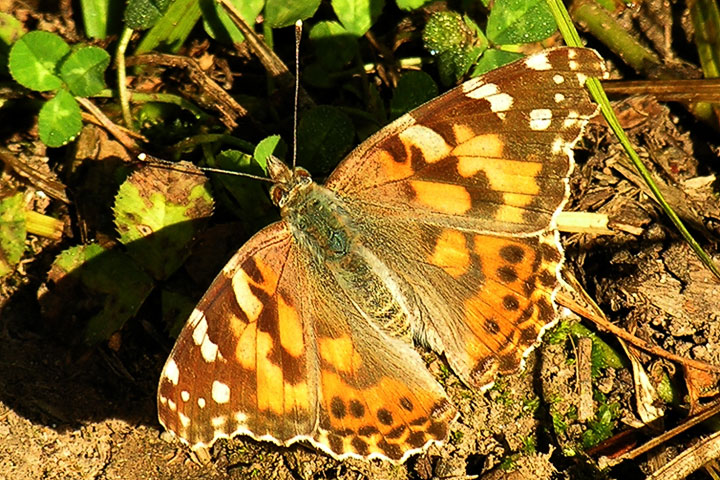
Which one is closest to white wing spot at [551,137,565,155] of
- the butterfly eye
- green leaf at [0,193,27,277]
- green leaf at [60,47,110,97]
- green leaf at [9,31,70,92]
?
the butterfly eye

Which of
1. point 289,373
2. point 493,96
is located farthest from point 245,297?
point 493,96

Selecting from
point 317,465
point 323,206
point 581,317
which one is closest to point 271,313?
point 323,206

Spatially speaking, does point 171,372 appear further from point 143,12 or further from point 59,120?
point 143,12

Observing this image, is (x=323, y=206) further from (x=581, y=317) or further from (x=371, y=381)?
(x=581, y=317)

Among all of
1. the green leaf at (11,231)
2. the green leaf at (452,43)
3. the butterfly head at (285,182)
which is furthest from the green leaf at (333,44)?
the green leaf at (11,231)

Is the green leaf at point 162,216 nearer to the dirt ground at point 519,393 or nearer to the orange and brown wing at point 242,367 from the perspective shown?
the dirt ground at point 519,393

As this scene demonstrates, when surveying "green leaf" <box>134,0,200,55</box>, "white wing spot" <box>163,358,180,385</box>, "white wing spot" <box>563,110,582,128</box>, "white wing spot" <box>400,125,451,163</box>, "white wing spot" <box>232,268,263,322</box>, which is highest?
"white wing spot" <box>563,110,582,128</box>

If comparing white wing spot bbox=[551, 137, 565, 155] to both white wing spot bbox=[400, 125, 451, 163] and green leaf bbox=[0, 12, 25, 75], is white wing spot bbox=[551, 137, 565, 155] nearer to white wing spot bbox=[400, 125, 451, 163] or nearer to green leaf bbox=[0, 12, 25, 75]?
white wing spot bbox=[400, 125, 451, 163]

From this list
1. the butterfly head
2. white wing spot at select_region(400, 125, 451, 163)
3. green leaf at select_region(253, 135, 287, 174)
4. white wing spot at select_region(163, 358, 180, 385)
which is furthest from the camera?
green leaf at select_region(253, 135, 287, 174)
